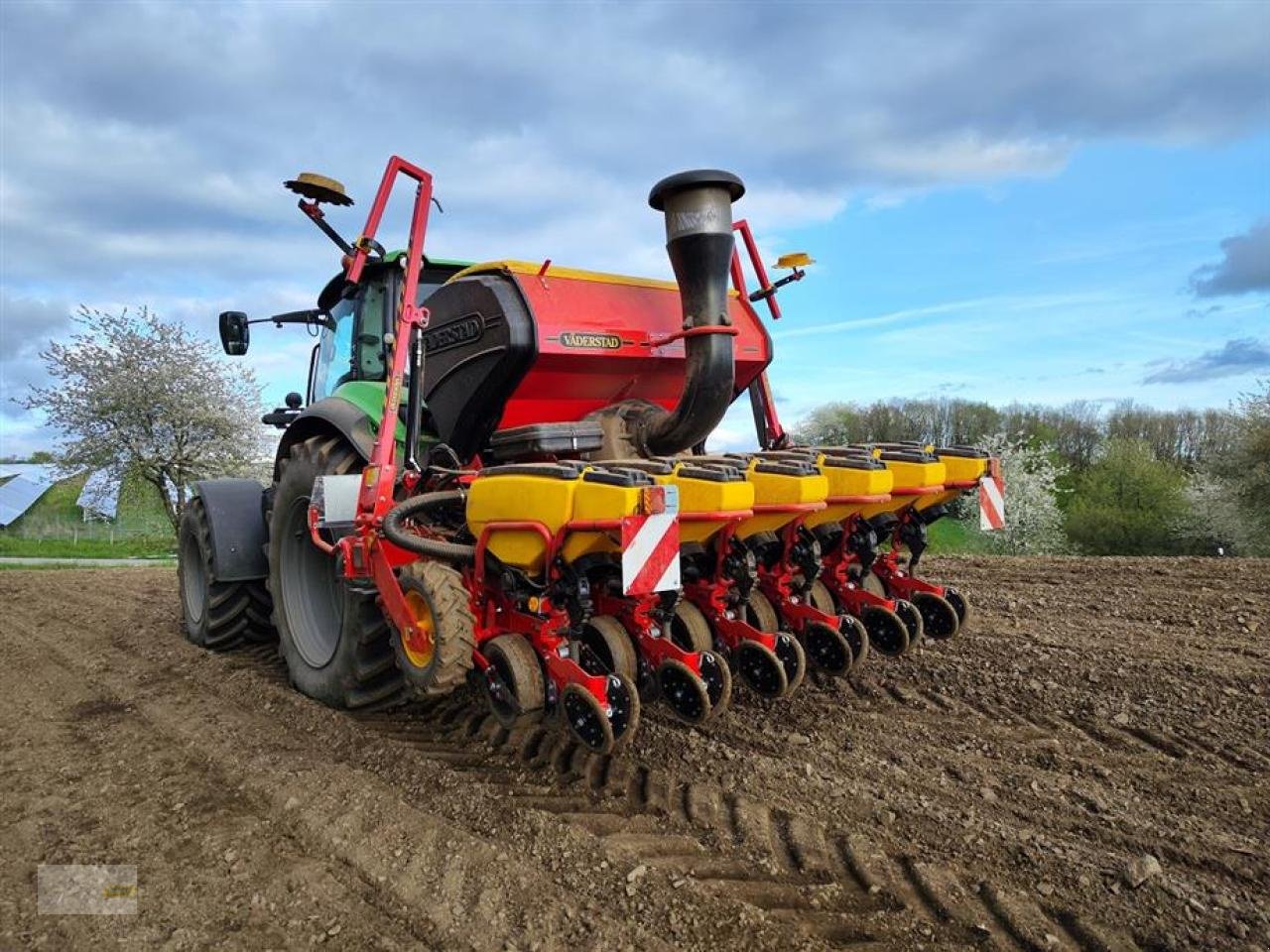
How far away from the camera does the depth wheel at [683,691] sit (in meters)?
3.29

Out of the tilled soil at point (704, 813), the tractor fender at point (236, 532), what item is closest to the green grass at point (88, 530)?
the tractor fender at point (236, 532)

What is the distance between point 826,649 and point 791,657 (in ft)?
1.23

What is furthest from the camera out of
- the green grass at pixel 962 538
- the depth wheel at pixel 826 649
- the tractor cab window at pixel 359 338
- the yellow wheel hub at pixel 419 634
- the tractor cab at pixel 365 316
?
the green grass at pixel 962 538

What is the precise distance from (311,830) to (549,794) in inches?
34.8

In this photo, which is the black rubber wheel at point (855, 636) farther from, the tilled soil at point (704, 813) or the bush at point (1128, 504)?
the bush at point (1128, 504)

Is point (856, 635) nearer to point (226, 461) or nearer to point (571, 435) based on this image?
point (571, 435)

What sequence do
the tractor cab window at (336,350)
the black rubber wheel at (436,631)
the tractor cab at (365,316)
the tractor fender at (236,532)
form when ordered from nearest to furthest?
1. the black rubber wheel at (436,631)
2. the tractor cab at (365,316)
3. the tractor cab window at (336,350)
4. the tractor fender at (236,532)

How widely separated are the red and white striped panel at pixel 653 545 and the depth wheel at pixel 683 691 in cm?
46

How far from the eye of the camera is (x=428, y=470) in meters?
4.08

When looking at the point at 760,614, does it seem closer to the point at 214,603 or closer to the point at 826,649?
the point at 826,649

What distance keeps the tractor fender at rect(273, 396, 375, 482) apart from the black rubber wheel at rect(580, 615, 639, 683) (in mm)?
1466

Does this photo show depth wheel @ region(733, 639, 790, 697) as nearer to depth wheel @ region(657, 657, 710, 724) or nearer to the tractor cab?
depth wheel @ region(657, 657, 710, 724)

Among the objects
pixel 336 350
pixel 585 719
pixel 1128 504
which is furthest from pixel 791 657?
pixel 1128 504

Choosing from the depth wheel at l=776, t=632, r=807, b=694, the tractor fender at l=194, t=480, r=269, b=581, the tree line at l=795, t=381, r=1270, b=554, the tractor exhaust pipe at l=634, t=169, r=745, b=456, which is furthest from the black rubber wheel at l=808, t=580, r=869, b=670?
the tree line at l=795, t=381, r=1270, b=554
